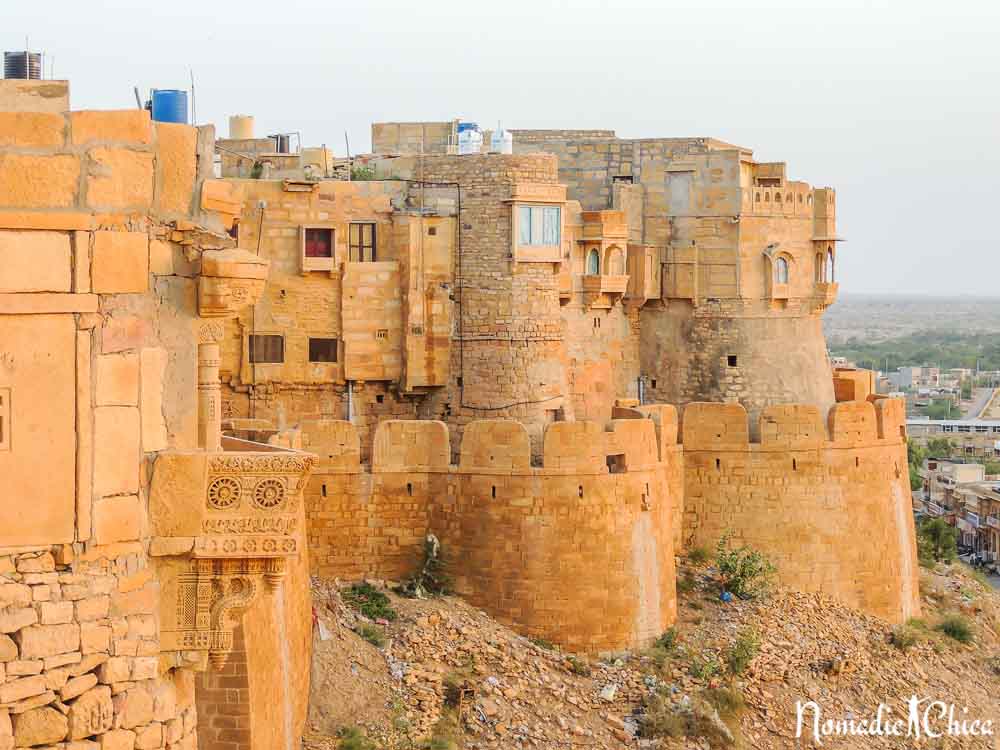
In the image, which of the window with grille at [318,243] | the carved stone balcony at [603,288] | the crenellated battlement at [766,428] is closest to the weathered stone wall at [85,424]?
the window with grille at [318,243]

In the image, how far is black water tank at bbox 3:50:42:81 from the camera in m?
11.1

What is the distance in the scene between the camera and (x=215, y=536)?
374 inches

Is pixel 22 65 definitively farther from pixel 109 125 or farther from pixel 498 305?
pixel 498 305

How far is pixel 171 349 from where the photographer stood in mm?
9672

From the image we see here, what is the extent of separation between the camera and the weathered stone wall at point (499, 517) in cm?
2206

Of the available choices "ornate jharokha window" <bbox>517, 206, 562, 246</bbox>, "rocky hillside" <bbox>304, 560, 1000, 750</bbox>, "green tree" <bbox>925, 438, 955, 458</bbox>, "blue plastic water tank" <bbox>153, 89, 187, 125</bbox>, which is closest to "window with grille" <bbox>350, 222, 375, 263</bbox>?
"ornate jharokha window" <bbox>517, 206, 562, 246</bbox>

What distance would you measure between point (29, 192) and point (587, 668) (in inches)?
551

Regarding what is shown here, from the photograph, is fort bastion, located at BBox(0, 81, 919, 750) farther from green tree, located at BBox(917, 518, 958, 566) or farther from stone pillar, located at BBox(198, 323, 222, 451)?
green tree, located at BBox(917, 518, 958, 566)

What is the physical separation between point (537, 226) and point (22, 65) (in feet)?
39.1

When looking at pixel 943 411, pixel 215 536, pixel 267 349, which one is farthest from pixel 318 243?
pixel 943 411

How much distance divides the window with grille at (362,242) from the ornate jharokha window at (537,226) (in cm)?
172

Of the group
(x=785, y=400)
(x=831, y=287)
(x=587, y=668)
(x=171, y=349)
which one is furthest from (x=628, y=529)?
(x=171, y=349)

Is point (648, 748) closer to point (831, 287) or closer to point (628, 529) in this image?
point (628, 529)

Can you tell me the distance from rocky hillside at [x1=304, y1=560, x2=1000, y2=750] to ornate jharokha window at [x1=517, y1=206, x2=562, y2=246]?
4.13 m
